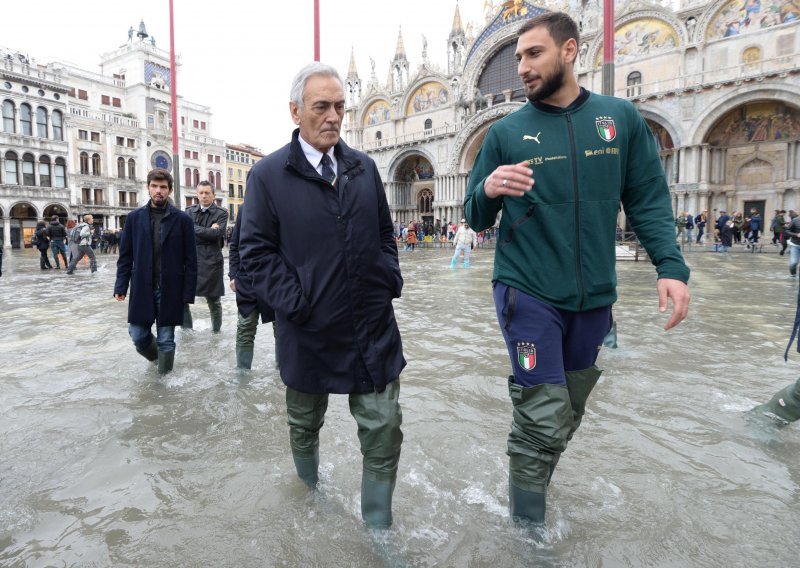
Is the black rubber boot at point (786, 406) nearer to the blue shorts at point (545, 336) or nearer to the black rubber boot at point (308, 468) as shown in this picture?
the blue shorts at point (545, 336)

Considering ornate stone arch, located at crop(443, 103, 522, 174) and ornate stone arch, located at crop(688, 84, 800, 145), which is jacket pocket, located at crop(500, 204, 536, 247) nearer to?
ornate stone arch, located at crop(688, 84, 800, 145)

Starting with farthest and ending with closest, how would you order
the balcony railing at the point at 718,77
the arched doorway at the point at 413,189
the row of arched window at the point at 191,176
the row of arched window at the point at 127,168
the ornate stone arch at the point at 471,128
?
the row of arched window at the point at 191,176
the row of arched window at the point at 127,168
the arched doorway at the point at 413,189
the ornate stone arch at the point at 471,128
the balcony railing at the point at 718,77

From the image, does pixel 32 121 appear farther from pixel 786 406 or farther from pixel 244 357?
pixel 786 406

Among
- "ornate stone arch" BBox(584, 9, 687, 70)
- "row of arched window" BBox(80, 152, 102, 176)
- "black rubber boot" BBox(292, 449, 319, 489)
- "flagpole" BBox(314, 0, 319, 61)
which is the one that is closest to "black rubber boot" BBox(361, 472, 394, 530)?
"black rubber boot" BBox(292, 449, 319, 489)

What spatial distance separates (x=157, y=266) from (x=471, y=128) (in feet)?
103

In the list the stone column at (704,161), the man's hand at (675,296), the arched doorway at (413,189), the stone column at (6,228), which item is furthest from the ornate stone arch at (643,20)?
the stone column at (6,228)

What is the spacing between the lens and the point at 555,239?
205cm

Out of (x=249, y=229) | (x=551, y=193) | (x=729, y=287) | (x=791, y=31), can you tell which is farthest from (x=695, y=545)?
(x=791, y=31)

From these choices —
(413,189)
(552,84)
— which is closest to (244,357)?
(552,84)

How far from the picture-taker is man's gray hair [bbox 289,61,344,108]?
207 cm

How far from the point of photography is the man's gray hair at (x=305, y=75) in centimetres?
207

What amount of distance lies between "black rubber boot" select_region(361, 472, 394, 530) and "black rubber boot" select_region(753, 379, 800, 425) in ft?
8.53

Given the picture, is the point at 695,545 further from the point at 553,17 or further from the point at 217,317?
the point at 217,317

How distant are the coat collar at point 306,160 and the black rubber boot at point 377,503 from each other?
133cm
